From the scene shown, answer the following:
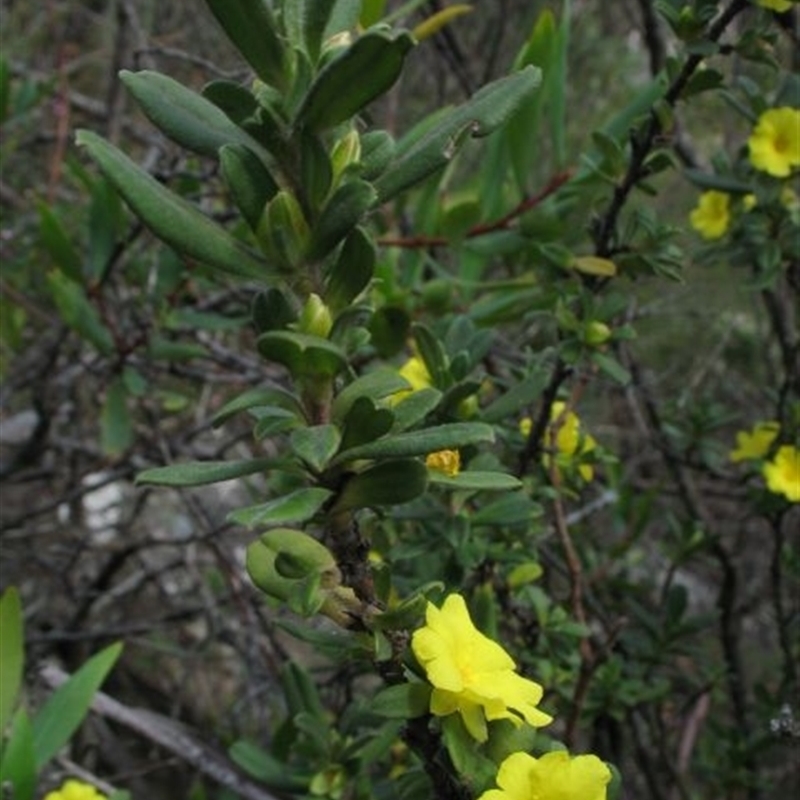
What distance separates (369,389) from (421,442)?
0.06 metres

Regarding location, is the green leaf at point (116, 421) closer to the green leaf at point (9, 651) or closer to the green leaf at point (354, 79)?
the green leaf at point (9, 651)

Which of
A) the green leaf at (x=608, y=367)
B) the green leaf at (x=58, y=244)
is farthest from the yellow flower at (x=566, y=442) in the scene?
the green leaf at (x=58, y=244)

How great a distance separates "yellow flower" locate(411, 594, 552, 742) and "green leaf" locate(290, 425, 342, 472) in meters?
0.12

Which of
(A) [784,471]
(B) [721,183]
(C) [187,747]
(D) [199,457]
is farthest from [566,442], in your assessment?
(D) [199,457]

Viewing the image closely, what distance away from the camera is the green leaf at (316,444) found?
0.62 metres

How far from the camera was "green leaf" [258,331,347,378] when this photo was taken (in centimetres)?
62

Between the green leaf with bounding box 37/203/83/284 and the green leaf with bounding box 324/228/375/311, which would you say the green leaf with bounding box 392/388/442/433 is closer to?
the green leaf with bounding box 324/228/375/311

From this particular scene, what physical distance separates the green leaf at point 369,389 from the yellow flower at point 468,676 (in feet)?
0.41

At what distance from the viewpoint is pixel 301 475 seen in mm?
690

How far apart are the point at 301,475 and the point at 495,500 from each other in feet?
1.25

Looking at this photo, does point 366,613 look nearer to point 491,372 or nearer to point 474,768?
point 474,768

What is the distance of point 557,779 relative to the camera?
2.11ft

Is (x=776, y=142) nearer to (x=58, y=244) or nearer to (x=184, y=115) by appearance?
(x=184, y=115)

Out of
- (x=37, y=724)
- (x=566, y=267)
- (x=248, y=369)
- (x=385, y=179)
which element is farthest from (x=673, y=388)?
(x=385, y=179)
